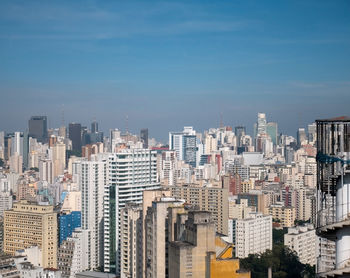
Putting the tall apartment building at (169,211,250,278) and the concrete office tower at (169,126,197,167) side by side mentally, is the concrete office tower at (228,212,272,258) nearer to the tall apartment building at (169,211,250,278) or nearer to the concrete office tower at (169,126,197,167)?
the tall apartment building at (169,211,250,278)

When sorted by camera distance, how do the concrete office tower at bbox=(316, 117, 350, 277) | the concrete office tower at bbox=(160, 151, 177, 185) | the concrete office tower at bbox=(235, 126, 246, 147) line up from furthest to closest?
the concrete office tower at bbox=(235, 126, 246, 147), the concrete office tower at bbox=(160, 151, 177, 185), the concrete office tower at bbox=(316, 117, 350, 277)

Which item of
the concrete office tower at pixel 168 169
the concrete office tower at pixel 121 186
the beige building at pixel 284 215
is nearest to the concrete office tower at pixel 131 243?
the concrete office tower at pixel 121 186

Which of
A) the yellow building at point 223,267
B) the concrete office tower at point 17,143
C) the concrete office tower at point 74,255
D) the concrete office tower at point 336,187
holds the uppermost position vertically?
the concrete office tower at point 17,143

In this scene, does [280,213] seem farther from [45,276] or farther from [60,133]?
[60,133]

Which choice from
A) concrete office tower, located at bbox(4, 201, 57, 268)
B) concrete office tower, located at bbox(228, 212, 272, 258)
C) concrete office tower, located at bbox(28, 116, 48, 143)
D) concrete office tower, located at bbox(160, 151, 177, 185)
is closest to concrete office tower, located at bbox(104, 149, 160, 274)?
concrete office tower, located at bbox(4, 201, 57, 268)

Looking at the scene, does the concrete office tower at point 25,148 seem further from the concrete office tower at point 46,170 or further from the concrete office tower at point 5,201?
the concrete office tower at point 5,201

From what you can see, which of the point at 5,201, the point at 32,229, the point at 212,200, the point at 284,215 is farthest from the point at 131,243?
the point at 5,201
